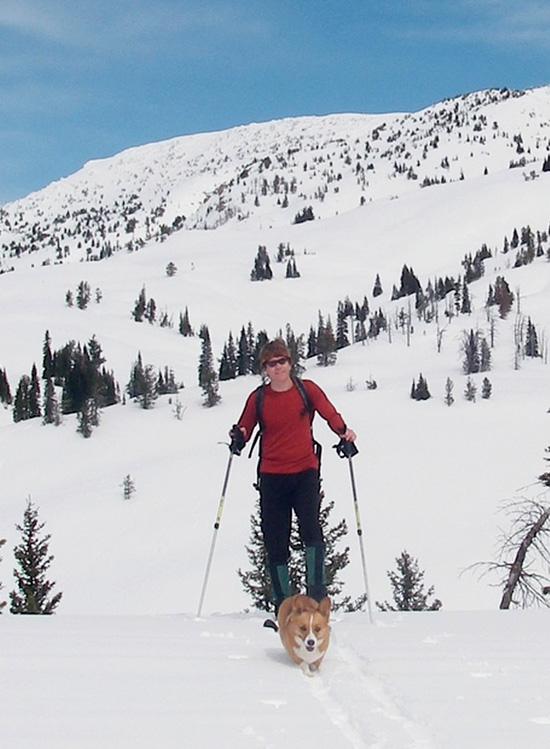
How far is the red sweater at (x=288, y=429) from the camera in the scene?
677 centimetres

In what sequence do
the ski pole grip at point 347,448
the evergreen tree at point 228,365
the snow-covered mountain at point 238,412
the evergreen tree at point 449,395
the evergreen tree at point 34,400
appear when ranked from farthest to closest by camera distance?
the evergreen tree at point 228,365
the evergreen tree at point 34,400
the evergreen tree at point 449,395
the snow-covered mountain at point 238,412
the ski pole grip at point 347,448

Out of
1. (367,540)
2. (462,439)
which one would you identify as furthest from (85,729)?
(462,439)

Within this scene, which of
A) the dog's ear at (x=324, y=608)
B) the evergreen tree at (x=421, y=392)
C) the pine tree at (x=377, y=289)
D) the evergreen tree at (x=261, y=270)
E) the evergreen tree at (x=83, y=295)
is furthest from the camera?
the evergreen tree at (x=261, y=270)

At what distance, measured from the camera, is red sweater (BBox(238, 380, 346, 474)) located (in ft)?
22.2

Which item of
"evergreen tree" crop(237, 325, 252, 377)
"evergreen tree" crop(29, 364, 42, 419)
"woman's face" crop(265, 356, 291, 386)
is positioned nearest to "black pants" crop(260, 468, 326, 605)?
"woman's face" crop(265, 356, 291, 386)

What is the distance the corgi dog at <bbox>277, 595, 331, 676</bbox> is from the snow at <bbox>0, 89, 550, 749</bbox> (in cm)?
13

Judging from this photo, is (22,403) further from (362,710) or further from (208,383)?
(362,710)

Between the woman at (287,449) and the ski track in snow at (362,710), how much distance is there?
1.21m

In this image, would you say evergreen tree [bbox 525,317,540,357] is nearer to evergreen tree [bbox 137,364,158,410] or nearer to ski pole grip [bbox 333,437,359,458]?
evergreen tree [bbox 137,364,158,410]

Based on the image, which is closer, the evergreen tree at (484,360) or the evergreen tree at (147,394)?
the evergreen tree at (147,394)

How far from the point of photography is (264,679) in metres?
5.34

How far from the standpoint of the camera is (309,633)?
5.52 m

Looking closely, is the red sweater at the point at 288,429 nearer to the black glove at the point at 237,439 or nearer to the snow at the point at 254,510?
the black glove at the point at 237,439

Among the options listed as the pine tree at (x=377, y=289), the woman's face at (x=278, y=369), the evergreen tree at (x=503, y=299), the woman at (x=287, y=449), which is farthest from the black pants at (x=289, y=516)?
the pine tree at (x=377, y=289)
